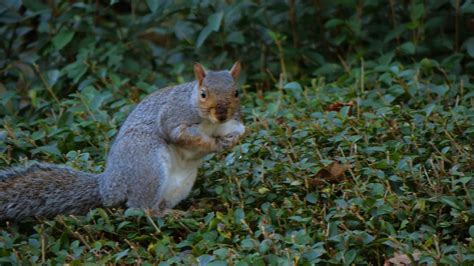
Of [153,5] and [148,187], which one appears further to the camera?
[153,5]

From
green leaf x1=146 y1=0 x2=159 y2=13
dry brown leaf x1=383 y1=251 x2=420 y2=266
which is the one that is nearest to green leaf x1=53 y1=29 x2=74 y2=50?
green leaf x1=146 y1=0 x2=159 y2=13

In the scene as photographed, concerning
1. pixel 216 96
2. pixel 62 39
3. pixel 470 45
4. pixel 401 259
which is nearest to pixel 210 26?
pixel 62 39

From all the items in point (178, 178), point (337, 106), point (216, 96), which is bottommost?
point (337, 106)

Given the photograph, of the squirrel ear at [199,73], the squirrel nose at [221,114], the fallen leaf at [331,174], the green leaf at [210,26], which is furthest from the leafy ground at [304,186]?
the green leaf at [210,26]

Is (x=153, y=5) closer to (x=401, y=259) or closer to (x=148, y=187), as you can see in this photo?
(x=148, y=187)

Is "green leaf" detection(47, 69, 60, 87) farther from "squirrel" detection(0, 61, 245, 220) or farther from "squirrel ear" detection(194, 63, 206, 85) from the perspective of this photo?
"squirrel ear" detection(194, 63, 206, 85)

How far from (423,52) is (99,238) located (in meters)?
3.00

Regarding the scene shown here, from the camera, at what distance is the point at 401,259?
12.6 feet

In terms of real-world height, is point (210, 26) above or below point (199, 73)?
below

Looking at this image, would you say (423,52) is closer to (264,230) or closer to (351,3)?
(351,3)

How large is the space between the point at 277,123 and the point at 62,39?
1.92m

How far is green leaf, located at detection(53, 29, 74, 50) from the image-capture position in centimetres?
661

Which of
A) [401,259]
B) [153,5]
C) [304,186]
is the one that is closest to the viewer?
[401,259]

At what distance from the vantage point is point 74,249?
4.16 metres
